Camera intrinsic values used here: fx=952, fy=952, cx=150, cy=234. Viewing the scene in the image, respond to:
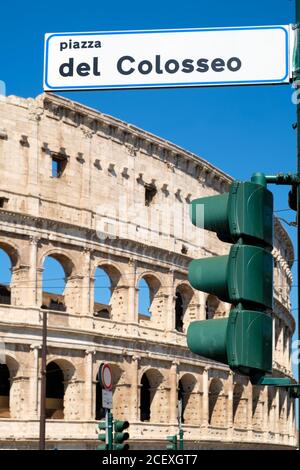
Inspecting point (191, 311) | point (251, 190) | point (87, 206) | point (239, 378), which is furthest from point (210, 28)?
point (239, 378)

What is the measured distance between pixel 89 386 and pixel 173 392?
19.7 ft

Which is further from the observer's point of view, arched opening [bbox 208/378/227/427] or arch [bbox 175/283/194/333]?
arched opening [bbox 208/378/227/427]

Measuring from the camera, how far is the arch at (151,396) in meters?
44.6

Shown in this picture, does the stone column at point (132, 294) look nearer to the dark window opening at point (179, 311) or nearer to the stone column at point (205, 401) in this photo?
the dark window opening at point (179, 311)

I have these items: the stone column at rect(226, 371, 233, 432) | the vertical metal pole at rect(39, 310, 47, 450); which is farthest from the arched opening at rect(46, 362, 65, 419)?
the stone column at rect(226, 371, 233, 432)

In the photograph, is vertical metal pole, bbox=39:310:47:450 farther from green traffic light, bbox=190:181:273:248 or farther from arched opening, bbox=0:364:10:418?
green traffic light, bbox=190:181:273:248

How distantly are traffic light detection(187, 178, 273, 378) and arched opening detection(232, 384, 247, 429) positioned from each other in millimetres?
47439

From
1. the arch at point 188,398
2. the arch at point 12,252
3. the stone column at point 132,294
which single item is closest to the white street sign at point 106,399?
the arch at point 12,252

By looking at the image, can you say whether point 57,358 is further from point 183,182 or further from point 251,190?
point 251,190

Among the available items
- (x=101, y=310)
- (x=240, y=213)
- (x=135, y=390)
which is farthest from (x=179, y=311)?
(x=240, y=213)

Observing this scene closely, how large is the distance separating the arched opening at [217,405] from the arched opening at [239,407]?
1917 mm

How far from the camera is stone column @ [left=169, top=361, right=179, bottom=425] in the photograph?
147 ft

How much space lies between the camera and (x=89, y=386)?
40.7 metres

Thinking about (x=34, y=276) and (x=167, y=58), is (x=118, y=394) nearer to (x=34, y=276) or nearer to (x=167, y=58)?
(x=34, y=276)
